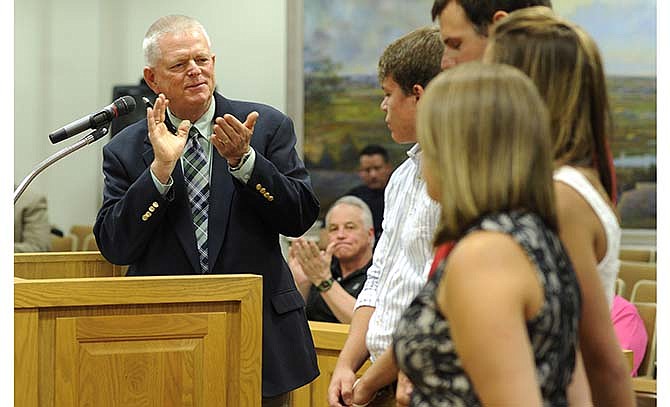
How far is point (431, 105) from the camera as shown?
5.42ft

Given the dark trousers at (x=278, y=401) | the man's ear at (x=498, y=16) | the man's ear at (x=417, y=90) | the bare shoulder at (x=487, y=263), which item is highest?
the man's ear at (x=498, y=16)

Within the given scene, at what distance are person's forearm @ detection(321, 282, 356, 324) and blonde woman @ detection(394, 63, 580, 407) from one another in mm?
3148

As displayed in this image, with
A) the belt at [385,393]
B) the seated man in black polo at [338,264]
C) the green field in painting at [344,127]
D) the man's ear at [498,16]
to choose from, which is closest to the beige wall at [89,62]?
the green field in painting at [344,127]

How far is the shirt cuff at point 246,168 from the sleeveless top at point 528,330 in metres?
1.37

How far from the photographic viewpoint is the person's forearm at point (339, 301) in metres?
4.84

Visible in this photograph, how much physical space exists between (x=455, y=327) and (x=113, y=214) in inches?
67.9

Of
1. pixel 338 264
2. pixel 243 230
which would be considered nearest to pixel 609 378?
pixel 243 230

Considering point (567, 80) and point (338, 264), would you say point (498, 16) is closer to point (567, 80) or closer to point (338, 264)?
point (567, 80)

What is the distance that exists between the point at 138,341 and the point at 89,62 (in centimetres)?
743

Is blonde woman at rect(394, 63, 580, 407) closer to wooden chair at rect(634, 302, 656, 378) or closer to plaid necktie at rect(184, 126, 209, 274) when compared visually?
plaid necktie at rect(184, 126, 209, 274)

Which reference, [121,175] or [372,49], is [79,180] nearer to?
[372,49]

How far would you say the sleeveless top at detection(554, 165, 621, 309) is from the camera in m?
1.79

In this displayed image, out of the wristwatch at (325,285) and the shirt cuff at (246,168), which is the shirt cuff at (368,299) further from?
the wristwatch at (325,285)

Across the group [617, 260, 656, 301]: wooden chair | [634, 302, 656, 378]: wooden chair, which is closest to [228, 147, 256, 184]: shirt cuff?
[634, 302, 656, 378]: wooden chair
